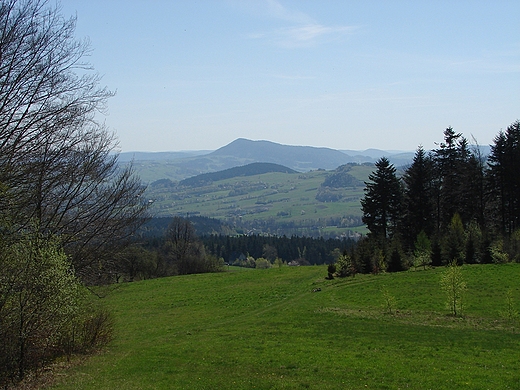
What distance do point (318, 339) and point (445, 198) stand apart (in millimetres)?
31184

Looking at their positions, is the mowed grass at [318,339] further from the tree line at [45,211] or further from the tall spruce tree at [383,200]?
the tall spruce tree at [383,200]

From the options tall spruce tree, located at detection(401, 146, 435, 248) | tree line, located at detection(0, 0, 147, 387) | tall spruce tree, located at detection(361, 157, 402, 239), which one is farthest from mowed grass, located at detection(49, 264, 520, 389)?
tall spruce tree, located at detection(401, 146, 435, 248)

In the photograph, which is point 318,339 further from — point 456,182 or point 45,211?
point 456,182

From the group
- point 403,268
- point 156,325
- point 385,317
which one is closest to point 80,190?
point 156,325

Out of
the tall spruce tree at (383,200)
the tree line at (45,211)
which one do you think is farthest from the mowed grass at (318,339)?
the tall spruce tree at (383,200)

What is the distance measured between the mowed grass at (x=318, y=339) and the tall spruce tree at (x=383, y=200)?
1043 centimetres

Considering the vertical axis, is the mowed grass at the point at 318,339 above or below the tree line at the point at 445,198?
below

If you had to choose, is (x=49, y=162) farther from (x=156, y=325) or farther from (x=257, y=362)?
(x=156, y=325)

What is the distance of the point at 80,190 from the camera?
16250mm

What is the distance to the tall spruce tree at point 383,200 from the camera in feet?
144

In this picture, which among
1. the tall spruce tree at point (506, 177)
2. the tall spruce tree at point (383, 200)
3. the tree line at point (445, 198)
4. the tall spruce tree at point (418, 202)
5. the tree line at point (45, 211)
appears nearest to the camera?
the tree line at point (45, 211)

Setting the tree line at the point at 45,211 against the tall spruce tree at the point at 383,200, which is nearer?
the tree line at the point at 45,211

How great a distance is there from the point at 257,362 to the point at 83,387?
623cm

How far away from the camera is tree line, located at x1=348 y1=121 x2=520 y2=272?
130 feet
